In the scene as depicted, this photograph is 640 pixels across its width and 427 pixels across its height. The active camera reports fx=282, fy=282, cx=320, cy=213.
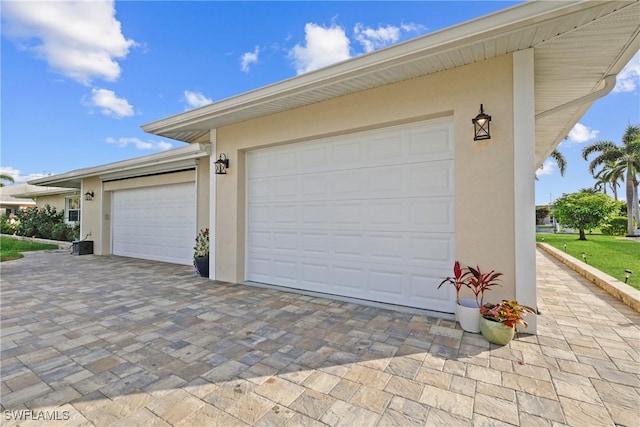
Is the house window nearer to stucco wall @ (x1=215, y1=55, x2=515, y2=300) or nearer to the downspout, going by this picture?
stucco wall @ (x1=215, y1=55, x2=515, y2=300)

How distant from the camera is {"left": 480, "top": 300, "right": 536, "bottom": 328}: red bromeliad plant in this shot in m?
2.87

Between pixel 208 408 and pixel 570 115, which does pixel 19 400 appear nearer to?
pixel 208 408

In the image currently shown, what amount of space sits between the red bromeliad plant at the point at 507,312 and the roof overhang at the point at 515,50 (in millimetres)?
2625

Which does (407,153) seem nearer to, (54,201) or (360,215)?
(360,215)

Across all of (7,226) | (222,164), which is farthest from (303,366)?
(7,226)

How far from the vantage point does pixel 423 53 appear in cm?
320

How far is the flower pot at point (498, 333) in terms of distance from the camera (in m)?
2.85

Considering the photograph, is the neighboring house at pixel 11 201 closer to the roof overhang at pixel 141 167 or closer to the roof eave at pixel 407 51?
the roof overhang at pixel 141 167

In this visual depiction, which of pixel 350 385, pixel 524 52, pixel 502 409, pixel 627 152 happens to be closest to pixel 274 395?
pixel 350 385

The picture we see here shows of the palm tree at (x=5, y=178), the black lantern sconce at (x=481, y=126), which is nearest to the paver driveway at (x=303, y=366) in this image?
the black lantern sconce at (x=481, y=126)

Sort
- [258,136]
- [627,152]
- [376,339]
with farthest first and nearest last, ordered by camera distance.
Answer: [627,152], [258,136], [376,339]

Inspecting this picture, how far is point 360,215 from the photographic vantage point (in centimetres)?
445

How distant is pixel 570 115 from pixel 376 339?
5063mm

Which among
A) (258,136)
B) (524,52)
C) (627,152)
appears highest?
(627,152)
